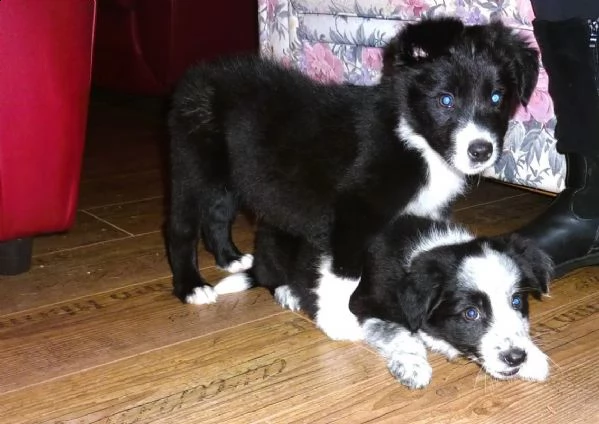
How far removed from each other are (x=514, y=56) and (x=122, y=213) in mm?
1804

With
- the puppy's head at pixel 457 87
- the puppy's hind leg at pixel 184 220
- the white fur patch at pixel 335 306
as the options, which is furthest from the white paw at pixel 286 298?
the puppy's head at pixel 457 87

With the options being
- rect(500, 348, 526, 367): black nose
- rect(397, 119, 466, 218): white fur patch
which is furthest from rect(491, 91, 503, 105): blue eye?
rect(500, 348, 526, 367): black nose

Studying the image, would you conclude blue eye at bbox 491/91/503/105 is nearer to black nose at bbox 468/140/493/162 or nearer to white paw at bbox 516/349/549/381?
black nose at bbox 468/140/493/162

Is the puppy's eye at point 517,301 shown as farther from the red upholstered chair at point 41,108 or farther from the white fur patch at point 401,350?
the red upholstered chair at point 41,108

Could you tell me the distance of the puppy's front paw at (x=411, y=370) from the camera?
1847mm

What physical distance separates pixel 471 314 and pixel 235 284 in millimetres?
838

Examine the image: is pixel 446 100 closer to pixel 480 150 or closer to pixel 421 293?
pixel 480 150

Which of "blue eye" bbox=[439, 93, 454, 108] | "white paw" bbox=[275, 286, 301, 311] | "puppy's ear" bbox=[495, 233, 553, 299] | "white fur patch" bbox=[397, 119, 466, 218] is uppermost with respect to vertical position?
"blue eye" bbox=[439, 93, 454, 108]

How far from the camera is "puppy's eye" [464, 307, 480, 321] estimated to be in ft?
6.10

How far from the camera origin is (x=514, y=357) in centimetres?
177

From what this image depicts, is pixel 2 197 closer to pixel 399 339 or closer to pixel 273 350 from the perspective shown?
pixel 273 350

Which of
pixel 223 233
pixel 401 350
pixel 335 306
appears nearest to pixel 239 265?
pixel 223 233

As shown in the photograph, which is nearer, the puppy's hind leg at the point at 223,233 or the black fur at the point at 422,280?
the black fur at the point at 422,280

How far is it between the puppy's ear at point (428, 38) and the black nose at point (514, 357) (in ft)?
2.72
